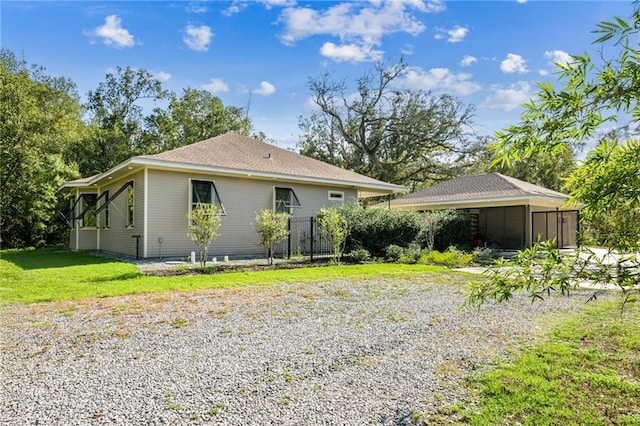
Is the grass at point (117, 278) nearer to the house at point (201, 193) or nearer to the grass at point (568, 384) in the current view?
the house at point (201, 193)

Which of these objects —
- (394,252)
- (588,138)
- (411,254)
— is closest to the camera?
(588,138)

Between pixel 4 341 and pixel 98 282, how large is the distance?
374 centimetres

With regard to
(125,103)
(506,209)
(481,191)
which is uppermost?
(125,103)

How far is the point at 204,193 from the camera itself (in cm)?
1282

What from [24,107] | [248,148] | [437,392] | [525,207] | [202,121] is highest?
[202,121]

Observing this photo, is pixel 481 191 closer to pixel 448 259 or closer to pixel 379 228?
pixel 379 228

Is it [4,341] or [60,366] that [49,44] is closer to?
[4,341]

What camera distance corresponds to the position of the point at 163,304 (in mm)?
5809

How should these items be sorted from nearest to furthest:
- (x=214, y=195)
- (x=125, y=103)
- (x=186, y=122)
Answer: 1. (x=214, y=195)
2. (x=186, y=122)
3. (x=125, y=103)

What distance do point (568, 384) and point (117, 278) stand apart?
797 centimetres

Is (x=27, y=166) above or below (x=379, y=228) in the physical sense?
above

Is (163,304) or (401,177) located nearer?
(163,304)

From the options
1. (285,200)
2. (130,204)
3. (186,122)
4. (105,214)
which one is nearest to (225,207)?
(285,200)

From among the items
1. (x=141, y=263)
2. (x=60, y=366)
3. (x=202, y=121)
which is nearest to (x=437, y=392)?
(x=60, y=366)
